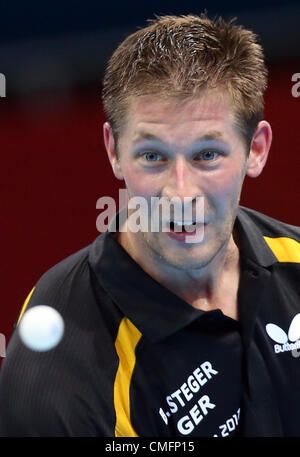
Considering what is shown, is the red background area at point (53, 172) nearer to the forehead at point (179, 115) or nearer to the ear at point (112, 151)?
the ear at point (112, 151)

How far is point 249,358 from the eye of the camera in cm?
146

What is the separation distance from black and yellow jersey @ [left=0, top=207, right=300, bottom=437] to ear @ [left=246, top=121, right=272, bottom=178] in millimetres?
175

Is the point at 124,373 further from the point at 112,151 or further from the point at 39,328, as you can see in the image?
the point at 112,151

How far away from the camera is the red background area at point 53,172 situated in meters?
2.62

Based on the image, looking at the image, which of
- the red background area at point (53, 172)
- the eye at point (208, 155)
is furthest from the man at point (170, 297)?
the red background area at point (53, 172)

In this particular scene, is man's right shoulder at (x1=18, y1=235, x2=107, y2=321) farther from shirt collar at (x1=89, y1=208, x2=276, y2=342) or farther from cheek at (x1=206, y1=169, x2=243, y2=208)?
cheek at (x1=206, y1=169, x2=243, y2=208)

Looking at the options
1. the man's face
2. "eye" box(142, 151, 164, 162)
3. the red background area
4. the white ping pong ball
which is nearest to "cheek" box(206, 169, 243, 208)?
the man's face

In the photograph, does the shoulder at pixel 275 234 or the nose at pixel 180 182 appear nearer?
the nose at pixel 180 182

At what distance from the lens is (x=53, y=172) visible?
2.63 meters

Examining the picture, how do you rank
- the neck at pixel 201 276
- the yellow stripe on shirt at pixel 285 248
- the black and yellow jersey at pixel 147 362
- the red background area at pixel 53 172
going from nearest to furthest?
the black and yellow jersey at pixel 147 362 → the neck at pixel 201 276 → the yellow stripe on shirt at pixel 285 248 → the red background area at pixel 53 172

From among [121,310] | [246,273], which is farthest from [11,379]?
[246,273]

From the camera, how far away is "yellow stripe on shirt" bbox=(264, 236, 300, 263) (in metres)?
1.61

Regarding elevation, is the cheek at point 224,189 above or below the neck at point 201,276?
above
